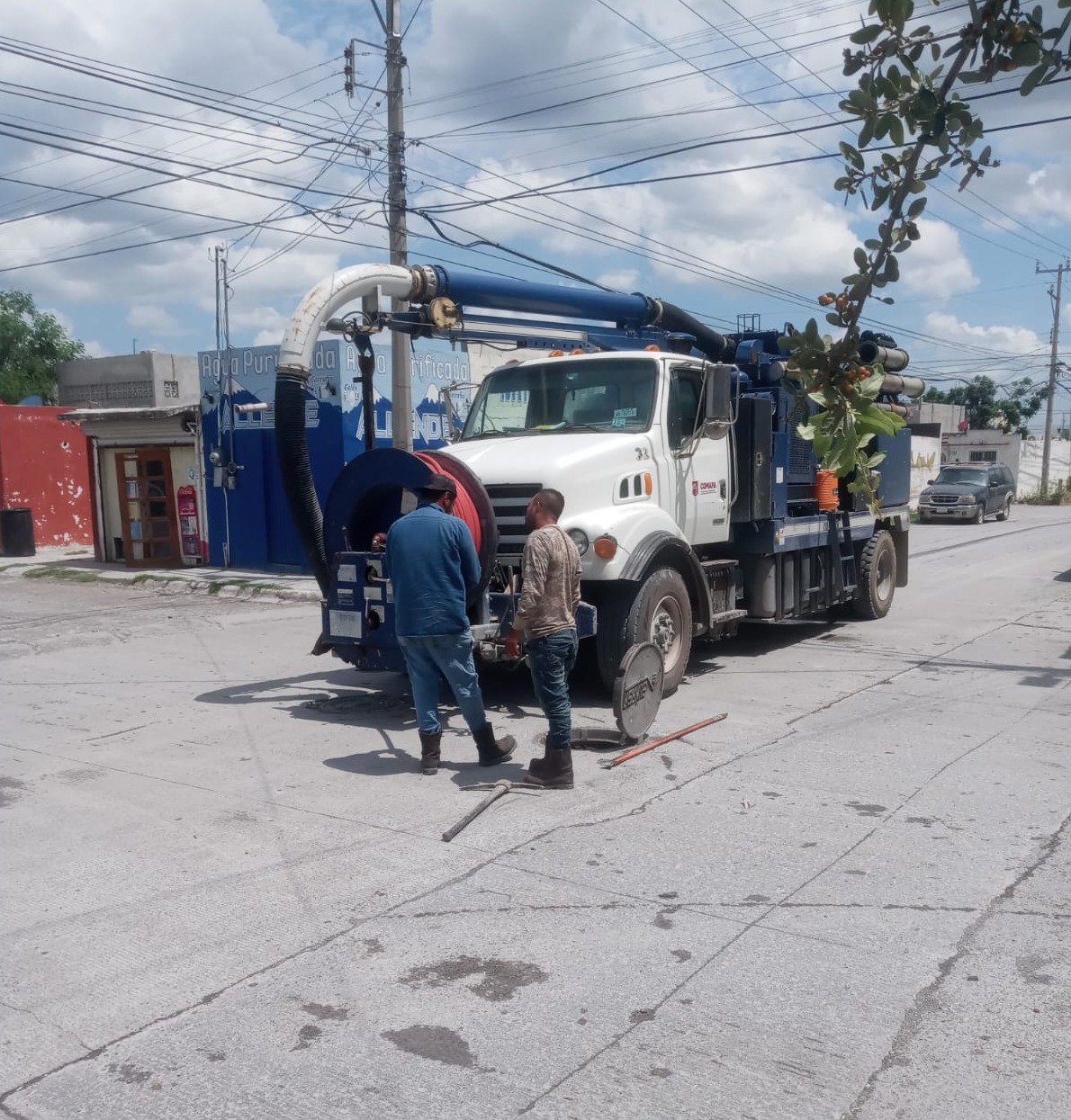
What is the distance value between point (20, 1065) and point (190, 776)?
3438 mm

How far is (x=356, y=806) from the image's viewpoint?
655 cm

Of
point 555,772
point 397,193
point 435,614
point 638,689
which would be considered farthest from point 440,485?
point 397,193

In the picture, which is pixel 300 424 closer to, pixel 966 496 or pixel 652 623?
pixel 652 623

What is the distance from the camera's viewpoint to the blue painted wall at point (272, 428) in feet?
60.7

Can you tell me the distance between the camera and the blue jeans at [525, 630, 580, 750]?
6723 millimetres

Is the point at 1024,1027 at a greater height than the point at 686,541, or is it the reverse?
the point at 686,541

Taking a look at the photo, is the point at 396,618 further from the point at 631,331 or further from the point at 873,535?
the point at 873,535

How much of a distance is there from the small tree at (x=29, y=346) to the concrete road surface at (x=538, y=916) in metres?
51.3

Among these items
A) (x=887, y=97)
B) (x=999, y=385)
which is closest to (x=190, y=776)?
(x=887, y=97)

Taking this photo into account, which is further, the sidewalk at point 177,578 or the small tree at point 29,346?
the small tree at point 29,346

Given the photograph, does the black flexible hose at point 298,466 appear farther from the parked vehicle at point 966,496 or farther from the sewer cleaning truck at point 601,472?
the parked vehicle at point 966,496

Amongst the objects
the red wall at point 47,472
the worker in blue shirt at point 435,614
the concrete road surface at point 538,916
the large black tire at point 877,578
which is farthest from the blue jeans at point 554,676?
the red wall at point 47,472

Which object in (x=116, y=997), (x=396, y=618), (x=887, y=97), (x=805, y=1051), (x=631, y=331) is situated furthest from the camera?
(x=631, y=331)

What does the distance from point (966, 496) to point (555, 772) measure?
99.8 ft
